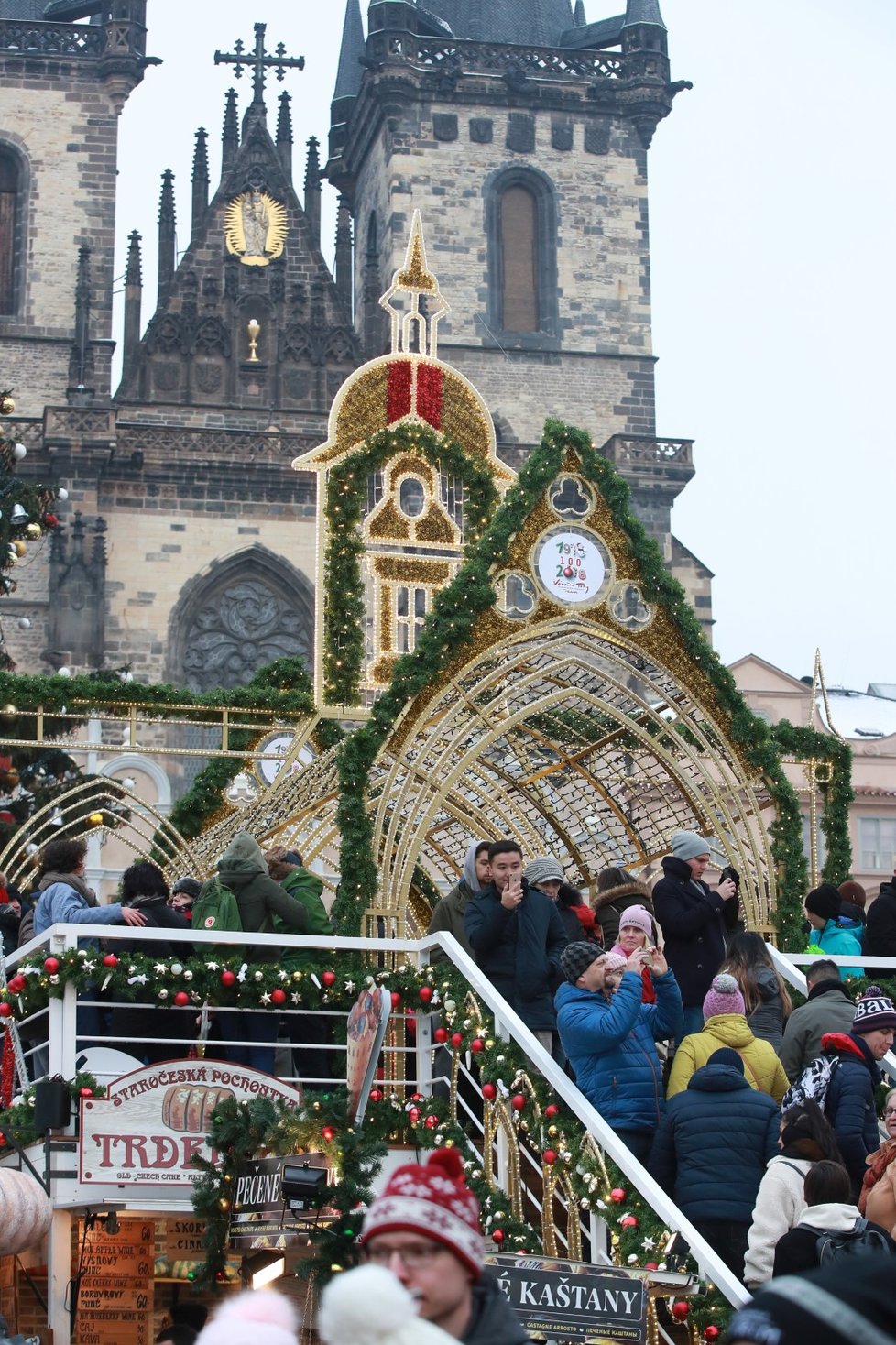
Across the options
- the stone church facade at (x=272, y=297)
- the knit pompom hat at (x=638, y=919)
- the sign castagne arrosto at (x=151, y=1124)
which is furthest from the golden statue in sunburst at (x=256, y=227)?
the knit pompom hat at (x=638, y=919)

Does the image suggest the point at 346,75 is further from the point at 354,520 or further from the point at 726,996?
the point at 726,996

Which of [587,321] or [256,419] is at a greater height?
[587,321]

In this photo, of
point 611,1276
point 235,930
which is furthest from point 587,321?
point 611,1276

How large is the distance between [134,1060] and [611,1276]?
10.7 ft

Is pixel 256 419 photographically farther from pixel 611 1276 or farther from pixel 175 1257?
Answer: pixel 611 1276

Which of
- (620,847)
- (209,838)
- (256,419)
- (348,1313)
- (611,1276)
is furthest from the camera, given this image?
(256,419)

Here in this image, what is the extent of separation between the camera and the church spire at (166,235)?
38.8 meters

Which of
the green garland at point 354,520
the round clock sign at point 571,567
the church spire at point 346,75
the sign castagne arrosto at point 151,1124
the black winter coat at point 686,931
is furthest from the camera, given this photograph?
the church spire at point 346,75

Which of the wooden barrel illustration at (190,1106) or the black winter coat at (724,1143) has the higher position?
the wooden barrel illustration at (190,1106)

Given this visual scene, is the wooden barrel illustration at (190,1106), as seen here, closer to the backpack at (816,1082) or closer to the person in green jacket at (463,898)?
the person in green jacket at (463,898)

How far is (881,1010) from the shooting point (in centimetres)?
827

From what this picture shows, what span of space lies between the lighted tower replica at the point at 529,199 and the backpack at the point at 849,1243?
33.8 m

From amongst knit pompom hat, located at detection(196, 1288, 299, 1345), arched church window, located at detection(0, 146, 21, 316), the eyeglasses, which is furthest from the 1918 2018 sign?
arched church window, located at detection(0, 146, 21, 316)

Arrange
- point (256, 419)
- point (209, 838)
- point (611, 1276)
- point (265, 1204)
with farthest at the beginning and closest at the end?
point (256, 419) → point (209, 838) → point (265, 1204) → point (611, 1276)
